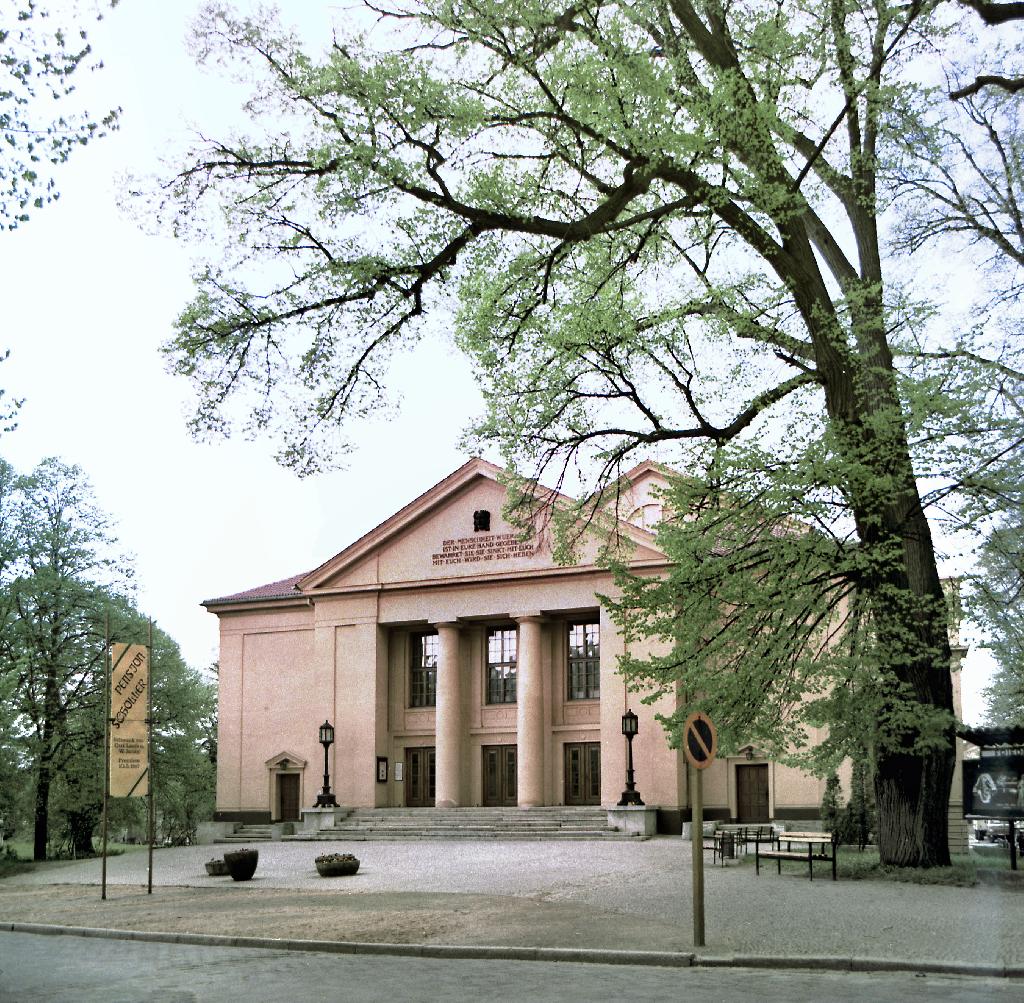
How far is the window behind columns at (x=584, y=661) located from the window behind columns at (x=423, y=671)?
16.7 ft

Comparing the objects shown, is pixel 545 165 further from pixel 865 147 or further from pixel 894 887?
pixel 894 887

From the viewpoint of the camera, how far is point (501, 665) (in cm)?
4247

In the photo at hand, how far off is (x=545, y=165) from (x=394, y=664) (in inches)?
1057

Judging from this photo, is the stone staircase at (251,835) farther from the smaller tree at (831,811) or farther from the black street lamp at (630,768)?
the smaller tree at (831,811)

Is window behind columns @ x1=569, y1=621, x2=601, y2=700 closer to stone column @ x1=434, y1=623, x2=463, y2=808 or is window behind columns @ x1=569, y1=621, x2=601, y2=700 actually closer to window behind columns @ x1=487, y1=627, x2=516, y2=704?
window behind columns @ x1=487, y1=627, x2=516, y2=704

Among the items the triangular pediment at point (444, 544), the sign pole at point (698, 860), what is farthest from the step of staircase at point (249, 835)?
the sign pole at point (698, 860)

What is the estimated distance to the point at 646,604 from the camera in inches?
781

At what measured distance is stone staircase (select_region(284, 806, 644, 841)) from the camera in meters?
35.3

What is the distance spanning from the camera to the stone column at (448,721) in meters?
41.1

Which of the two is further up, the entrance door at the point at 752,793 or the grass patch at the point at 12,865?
the entrance door at the point at 752,793

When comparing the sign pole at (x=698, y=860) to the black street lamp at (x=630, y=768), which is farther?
the black street lamp at (x=630, y=768)

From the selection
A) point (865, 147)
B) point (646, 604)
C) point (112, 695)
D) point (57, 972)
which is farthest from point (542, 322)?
point (57, 972)

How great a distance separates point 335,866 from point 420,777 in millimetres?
18523

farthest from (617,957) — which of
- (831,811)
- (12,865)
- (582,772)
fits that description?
(12,865)
